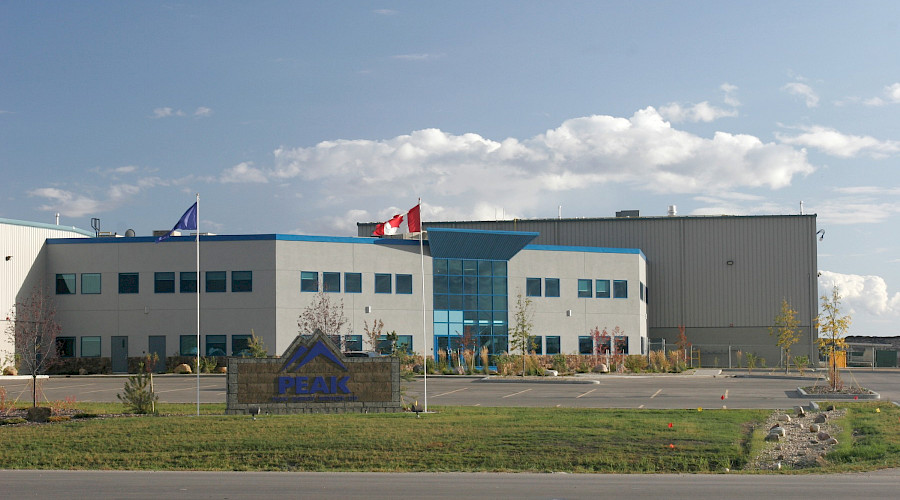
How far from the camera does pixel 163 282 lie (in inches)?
2014

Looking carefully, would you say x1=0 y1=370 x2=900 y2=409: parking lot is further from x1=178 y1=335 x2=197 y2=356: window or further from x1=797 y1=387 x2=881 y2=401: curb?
x1=178 y1=335 x2=197 y2=356: window

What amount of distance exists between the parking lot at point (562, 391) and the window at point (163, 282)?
550cm

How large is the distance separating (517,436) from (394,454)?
9.55 ft

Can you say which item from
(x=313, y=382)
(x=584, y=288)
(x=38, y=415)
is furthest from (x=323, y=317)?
(x=38, y=415)

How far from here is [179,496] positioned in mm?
13984

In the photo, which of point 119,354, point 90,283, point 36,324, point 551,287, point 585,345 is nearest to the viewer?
point 36,324

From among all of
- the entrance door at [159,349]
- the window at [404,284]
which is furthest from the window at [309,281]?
the entrance door at [159,349]

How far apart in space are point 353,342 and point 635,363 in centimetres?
1631

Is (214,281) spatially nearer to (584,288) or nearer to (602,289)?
(584,288)

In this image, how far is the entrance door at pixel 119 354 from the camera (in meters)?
51.2

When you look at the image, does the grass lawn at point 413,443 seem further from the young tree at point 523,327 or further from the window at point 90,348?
the window at point 90,348

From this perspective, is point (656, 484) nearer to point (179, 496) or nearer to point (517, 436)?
point (517, 436)

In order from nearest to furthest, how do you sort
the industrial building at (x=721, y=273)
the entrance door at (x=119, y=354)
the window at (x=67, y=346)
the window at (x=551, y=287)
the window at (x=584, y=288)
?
the entrance door at (x=119, y=354)
the window at (x=67, y=346)
the window at (x=551, y=287)
the window at (x=584, y=288)
the industrial building at (x=721, y=273)

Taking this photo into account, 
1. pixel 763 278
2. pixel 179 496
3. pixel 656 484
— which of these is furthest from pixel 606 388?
pixel 763 278
